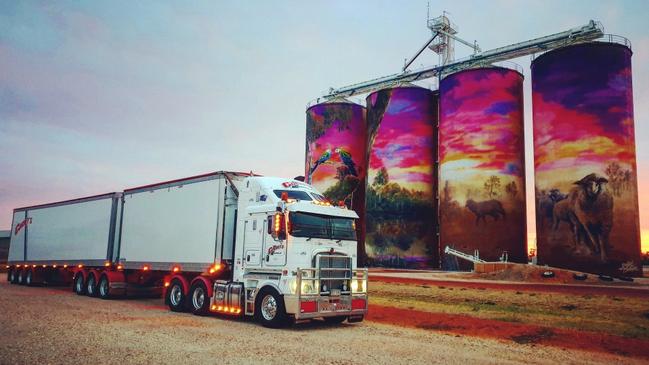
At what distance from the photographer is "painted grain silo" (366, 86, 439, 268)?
176ft

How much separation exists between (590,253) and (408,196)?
19114mm

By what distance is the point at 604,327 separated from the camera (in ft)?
55.1

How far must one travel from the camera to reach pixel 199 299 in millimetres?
18469

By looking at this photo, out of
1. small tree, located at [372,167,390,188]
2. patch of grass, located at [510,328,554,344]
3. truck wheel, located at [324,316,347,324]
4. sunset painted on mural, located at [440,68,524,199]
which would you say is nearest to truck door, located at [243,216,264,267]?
truck wheel, located at [324,316,347,324]

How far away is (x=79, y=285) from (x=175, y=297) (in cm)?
954

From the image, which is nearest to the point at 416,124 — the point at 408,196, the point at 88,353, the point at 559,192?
the point at 408,196

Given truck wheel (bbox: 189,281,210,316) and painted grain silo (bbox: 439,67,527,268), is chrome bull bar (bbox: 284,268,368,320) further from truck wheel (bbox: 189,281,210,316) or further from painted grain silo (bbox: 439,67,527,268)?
painted grain silo (bbox: 439,67,527,268)

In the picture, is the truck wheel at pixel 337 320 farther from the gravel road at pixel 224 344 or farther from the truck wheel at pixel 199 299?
the truck wheel at pixel 199 299

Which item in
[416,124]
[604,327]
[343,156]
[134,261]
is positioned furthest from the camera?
[343,156]

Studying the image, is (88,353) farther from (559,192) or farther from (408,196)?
(408,196)

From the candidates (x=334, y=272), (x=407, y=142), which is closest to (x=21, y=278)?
(x=334, y=272)

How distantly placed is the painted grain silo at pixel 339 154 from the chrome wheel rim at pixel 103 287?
37.4 meters

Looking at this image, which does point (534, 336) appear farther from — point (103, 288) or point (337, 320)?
point (103, 288)

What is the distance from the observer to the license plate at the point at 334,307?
50.0 feet
